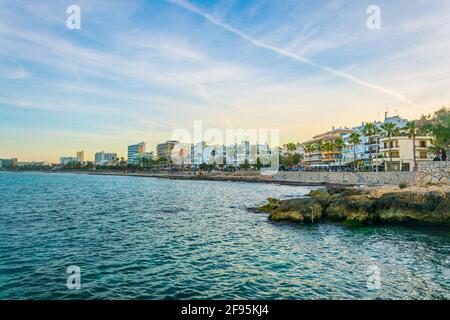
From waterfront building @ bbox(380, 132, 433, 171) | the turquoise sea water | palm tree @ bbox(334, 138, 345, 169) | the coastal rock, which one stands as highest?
palm tree @ bbox(334, 138, 345, 169)

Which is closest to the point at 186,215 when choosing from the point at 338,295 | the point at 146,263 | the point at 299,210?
the point at 299,210

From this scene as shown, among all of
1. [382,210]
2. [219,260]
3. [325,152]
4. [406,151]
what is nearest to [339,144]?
[325,152]

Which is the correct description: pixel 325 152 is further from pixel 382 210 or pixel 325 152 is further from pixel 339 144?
pixel 382 210

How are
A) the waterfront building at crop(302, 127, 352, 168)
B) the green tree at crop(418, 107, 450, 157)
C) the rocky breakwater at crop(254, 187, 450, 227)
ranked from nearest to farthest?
1. the rocky breakwater at crop(254, 187, 450, 227)
2. the green tree at crop(418, 107, 450, 157)
3. the waterfront building at crop(302, 127, 352, 168)

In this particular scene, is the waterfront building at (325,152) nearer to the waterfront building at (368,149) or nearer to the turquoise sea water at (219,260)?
the waterfront building at (368,149)

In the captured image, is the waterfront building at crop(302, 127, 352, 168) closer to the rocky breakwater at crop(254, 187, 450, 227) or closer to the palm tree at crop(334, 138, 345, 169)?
the palm tree at crop(334, 138, 345, 169)

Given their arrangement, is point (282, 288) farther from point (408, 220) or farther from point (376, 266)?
point (408, 220)

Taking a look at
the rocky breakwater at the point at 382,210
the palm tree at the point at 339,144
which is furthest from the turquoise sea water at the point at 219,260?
the palm tree at the point at 339,144

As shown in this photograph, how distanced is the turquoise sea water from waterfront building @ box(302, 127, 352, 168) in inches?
4131

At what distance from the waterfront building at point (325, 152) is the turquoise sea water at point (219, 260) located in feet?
344

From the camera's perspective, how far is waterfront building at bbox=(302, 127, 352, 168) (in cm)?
13012

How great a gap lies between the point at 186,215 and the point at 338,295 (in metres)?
25.5

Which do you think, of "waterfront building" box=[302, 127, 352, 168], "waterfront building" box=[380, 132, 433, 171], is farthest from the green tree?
Answer: "waterfront building" box=[302, 127, 352, 168]

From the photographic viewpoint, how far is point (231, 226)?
98.6ft
